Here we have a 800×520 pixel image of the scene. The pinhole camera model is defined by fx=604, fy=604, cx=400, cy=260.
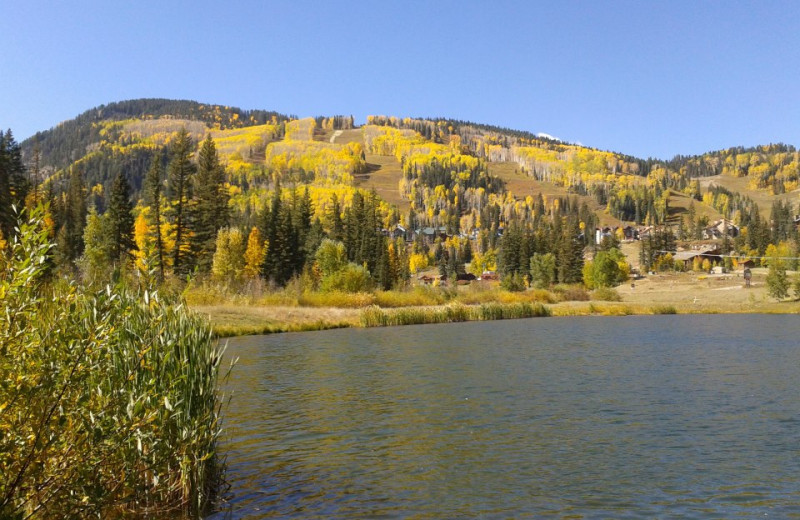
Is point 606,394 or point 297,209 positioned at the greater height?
point 297,209

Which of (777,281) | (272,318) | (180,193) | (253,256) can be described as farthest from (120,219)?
(777,281)

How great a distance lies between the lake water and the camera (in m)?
11.0

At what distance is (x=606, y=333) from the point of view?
46938 mm

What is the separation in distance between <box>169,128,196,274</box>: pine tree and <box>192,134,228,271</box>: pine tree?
4.98ft

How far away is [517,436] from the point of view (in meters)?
15.6

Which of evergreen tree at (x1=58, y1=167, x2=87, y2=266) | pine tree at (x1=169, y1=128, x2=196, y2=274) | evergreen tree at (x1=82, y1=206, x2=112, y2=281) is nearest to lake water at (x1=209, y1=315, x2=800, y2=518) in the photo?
evergreen tree at (x1=82, y1=206, x2=112, y2=281)

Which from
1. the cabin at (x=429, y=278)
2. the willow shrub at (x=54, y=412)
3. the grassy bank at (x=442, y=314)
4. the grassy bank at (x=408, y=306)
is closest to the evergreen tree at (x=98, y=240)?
the grassy bank at (x=408, y=306)

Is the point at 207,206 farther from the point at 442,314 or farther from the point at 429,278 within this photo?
the point at 429,278

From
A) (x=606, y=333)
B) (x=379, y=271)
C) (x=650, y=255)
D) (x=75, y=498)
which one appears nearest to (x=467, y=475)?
(x=75, y=498)

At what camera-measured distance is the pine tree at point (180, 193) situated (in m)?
65.1

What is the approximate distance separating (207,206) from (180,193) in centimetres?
666

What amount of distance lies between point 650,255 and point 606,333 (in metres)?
145

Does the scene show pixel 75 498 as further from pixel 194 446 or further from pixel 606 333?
pixel 606 333

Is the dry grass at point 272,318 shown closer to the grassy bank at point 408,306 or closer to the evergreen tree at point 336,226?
the grassy bank at point 408,306
